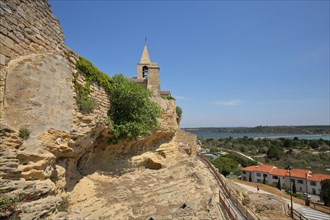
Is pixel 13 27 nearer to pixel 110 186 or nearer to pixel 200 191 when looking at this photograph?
pixel 110 186

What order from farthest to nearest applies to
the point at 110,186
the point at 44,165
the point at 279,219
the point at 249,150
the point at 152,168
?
the point at 249,150 < the point at 279,219 < the point at 152,168 < the point at 110,186 < the point at 44,165

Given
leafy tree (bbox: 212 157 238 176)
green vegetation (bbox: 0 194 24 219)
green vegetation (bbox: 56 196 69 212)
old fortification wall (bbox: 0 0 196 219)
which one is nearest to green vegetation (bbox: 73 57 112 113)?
old fortification wall (bbox: 0 0 196 219)

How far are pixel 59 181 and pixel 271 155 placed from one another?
81.4 m

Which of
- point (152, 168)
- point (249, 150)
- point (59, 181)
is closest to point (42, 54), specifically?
point (59, 181)

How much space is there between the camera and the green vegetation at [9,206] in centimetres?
423

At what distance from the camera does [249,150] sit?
9325 centimetres

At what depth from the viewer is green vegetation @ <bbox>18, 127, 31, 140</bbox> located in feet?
18.1

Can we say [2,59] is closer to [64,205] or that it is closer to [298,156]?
[64,205]

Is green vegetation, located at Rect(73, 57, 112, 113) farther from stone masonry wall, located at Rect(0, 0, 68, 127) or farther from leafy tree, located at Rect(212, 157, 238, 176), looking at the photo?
leafy tree, located at Rect(212, 157, 238, 176)

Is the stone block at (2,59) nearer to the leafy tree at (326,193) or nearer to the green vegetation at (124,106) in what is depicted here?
the green vegetation at (124,106)

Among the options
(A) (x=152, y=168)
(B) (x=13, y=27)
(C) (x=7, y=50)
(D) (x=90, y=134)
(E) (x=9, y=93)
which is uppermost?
(B) (x=13, y=27)

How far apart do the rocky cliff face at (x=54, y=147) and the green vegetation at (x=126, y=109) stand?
2.37 feet

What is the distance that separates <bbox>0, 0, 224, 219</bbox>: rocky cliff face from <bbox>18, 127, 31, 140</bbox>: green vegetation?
0.35 feet

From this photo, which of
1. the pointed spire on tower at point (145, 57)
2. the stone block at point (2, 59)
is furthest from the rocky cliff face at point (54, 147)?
the pointed spire on tower at point (145, 57)
